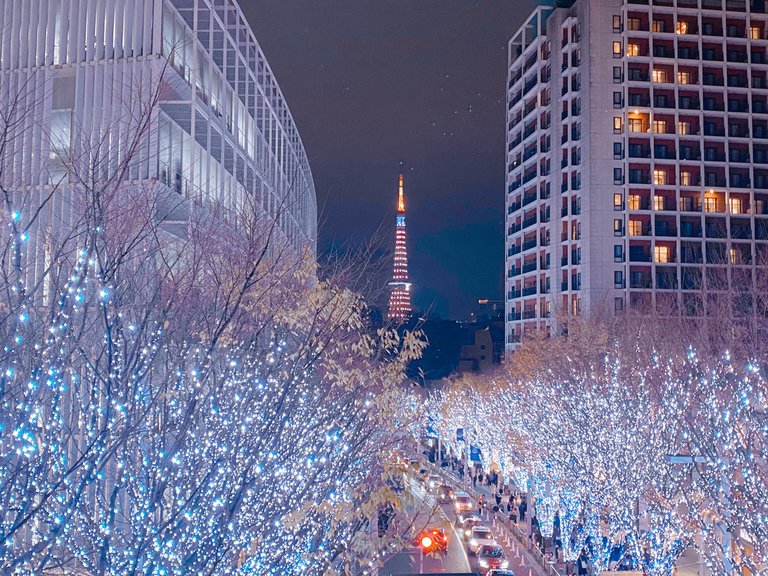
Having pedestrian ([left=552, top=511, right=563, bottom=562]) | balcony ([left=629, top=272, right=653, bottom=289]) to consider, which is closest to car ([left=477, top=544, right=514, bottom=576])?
pedestrian ([left=552, top=511, right=563, bottom=562])

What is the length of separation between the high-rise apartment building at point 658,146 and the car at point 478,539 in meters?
19.5

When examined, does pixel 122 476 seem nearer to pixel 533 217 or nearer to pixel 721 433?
pixel 721 433

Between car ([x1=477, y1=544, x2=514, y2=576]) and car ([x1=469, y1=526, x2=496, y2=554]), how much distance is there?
0.83 m

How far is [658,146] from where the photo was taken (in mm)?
42125

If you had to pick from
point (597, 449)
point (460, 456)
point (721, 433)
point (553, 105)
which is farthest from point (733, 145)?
point (721, 433)

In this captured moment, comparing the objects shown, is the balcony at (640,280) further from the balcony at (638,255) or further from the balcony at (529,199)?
the balcony at (529,199)

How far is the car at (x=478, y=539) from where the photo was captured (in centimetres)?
2202

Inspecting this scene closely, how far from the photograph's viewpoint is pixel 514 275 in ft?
167

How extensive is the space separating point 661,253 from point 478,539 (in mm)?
24561

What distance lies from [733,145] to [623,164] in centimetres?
681

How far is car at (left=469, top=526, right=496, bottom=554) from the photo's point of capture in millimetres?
22016

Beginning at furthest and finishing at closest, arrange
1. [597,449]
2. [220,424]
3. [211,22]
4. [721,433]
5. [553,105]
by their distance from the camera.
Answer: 1. [553,105]
2. [211,22]
3. [597,449]
4. [721,433]
5. [220,424]

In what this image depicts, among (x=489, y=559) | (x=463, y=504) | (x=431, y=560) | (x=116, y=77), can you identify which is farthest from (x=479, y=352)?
(x=116, y=77)

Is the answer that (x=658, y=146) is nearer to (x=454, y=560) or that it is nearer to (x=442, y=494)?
(x=454, y=560)
